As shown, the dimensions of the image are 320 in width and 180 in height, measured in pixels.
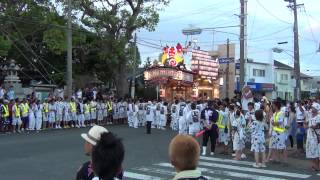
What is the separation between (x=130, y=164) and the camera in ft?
47.7

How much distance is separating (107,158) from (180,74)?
4110 centimetres

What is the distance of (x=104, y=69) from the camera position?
46656 mm

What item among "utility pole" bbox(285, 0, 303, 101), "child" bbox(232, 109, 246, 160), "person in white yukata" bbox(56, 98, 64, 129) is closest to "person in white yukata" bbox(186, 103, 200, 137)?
"child" bbox(232, 109, 246, 160)

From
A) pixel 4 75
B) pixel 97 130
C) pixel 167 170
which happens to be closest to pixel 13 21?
pixel 4 75

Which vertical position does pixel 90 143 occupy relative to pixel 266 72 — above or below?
below

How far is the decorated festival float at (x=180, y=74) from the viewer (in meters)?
44.2

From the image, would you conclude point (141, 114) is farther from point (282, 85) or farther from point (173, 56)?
point (282, 85)

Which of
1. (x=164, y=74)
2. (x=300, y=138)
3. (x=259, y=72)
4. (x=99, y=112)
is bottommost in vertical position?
(x=300, y=138)

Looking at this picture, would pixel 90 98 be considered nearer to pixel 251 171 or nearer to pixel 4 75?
pixel 4 75

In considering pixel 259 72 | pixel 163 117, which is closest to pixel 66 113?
pixel 163 117

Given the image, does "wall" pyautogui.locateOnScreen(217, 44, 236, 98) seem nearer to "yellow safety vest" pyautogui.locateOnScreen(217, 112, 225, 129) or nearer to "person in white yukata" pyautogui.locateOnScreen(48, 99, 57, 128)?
"person in white yukata" pyautogui.locateOnScreen(48, 99, 57, 128)

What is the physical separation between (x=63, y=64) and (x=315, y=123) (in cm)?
3493

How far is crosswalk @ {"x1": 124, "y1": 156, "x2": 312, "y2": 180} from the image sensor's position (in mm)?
12883

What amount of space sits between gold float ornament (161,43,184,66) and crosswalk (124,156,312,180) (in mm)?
30932
